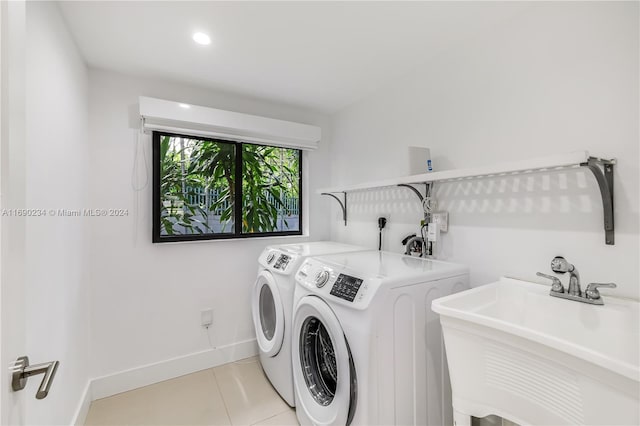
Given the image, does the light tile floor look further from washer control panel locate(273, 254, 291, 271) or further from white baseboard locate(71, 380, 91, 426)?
washer control panel locate(273, 254, 291, 271)

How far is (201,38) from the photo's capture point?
65.1 inches

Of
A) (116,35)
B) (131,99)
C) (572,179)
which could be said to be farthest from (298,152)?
(572,179)

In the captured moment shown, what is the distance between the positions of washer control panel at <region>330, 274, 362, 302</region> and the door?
1038 millimetres

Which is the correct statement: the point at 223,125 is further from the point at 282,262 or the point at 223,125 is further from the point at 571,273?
the point at 571,273

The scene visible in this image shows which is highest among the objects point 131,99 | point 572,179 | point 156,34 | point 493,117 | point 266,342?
point 156,34

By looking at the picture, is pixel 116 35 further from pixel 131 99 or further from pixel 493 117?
pixel 493 117

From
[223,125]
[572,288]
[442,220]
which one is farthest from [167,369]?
[572,288]

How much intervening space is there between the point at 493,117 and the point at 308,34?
116 cm

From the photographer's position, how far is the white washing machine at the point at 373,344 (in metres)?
1.19

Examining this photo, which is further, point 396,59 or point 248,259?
point 248,259

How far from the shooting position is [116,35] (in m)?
1.62

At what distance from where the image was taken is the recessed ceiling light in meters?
1.62

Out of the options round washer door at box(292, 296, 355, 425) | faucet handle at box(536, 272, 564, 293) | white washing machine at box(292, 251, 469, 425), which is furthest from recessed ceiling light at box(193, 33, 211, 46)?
faucet handle at box(536, 272, 564, 293)

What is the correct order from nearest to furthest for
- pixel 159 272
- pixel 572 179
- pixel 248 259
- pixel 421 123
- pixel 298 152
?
pixel 572 179 < pixel 421 123 < pixel 159 272 < pixel 248 259 < pixel 298 152
